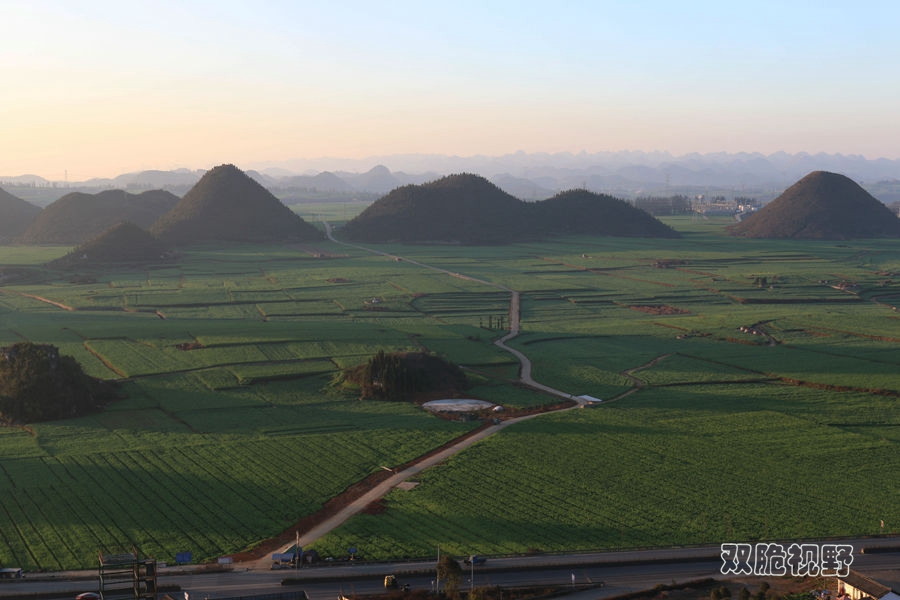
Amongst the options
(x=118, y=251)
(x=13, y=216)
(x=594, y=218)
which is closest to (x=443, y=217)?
(x=594, y=218)

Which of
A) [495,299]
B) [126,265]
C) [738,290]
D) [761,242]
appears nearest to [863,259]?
[761,242]

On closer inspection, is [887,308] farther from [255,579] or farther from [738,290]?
[255,579]

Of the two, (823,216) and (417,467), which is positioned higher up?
(823,216)

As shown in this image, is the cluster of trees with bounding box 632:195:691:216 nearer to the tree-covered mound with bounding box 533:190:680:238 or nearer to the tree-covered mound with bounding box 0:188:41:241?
the tree-covered mound with bounding box 533:190:680:238
